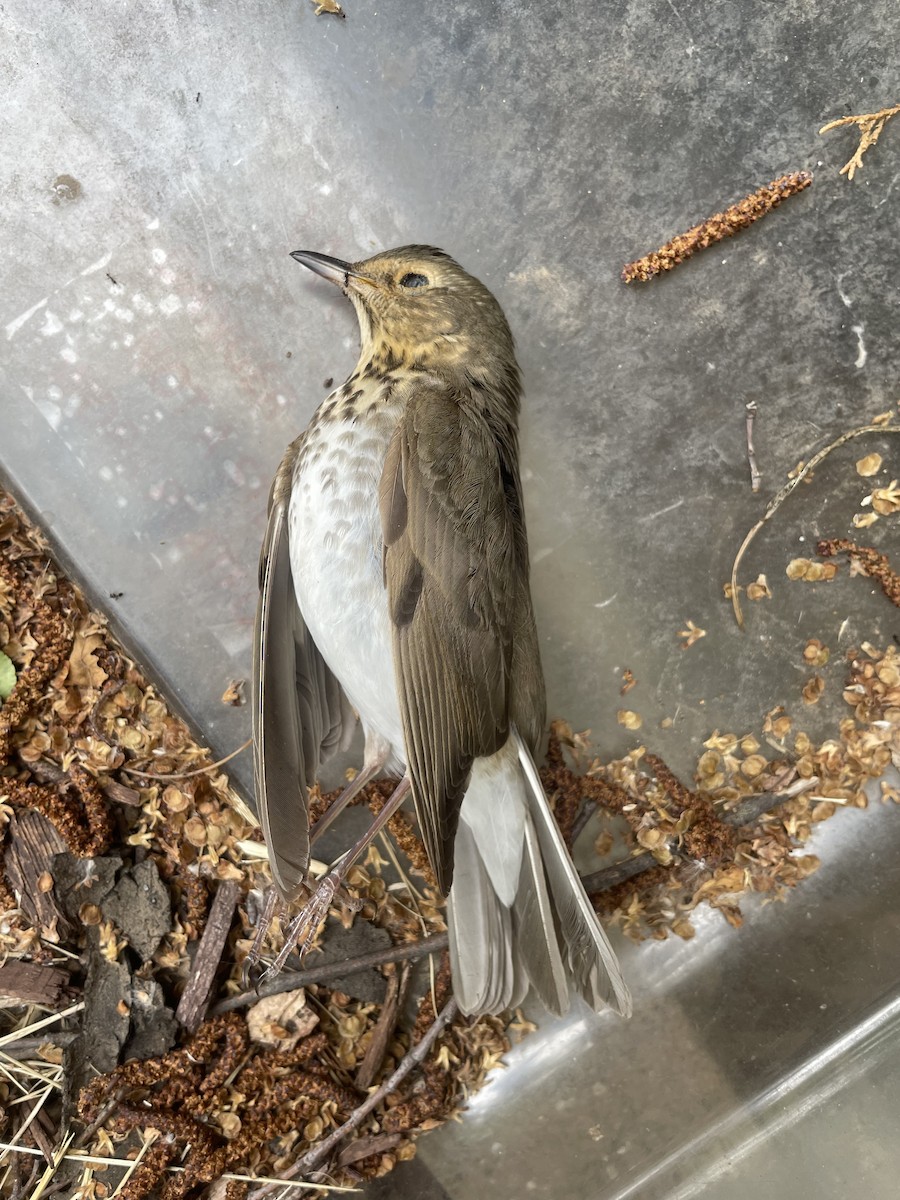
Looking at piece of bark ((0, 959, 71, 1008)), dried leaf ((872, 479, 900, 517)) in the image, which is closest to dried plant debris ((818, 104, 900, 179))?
dried leaf ((872, 479, 900, 517))

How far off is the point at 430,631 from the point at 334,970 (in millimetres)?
1039

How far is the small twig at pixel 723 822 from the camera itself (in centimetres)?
223

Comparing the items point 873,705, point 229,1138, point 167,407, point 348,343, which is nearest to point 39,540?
point 167,407

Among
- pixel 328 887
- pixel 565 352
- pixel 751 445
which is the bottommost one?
pixel 328 887

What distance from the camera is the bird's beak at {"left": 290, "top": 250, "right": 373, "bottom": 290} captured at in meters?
2.02

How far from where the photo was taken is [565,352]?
2318mm

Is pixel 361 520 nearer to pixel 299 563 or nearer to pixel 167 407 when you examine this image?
pixel 299 563

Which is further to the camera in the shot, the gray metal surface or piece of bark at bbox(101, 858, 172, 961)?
the gray metal surface

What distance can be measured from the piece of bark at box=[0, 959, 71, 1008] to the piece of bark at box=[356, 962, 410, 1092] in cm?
76

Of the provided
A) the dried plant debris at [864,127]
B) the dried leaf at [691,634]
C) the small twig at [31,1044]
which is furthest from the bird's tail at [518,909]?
the dried plant debris at [864,127]

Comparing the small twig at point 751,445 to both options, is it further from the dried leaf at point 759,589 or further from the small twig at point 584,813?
the small twig at point 584,813

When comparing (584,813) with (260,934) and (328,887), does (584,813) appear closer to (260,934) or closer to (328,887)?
(328,887)

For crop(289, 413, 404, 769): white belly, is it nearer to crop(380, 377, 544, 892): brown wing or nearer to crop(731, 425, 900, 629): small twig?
crop(380, 377, 544, 892): brown wing

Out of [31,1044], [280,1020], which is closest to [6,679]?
[31,1044]
